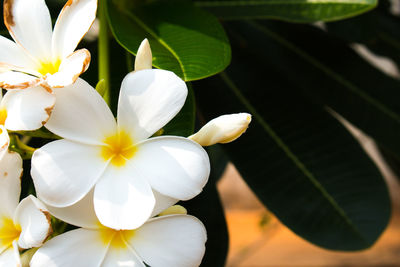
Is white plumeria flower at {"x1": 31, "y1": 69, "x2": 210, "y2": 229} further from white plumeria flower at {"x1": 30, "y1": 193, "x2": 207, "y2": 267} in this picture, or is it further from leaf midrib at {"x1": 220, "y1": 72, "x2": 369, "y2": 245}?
leaf midrib at {"x1": 220, "y1": 72, "x2": 369, "y2": 245}

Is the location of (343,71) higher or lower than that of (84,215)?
lower

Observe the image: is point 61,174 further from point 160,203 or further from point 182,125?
point 182,125

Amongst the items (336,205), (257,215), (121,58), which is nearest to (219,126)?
(121,58)

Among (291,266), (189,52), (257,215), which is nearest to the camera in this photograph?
(189,52)

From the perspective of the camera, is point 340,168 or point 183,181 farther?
point 340,168

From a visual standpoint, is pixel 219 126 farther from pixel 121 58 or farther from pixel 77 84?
pixel 121 58

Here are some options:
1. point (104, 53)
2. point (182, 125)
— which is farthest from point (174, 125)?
point (104, 53)
